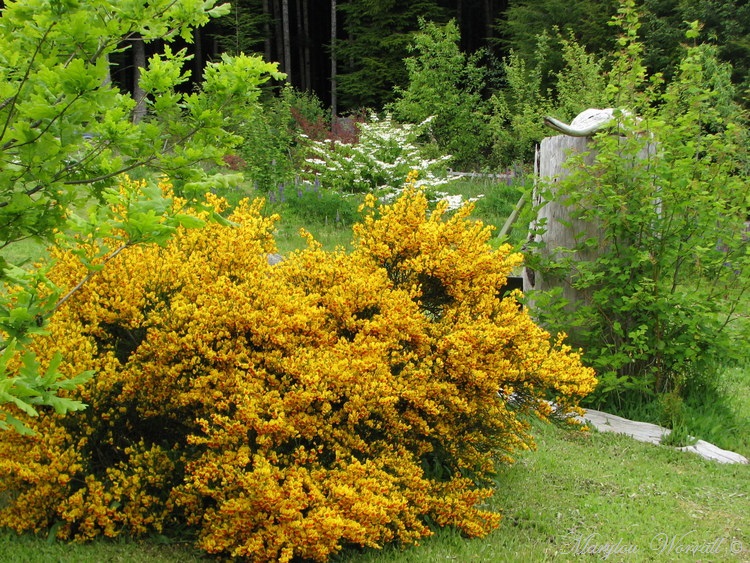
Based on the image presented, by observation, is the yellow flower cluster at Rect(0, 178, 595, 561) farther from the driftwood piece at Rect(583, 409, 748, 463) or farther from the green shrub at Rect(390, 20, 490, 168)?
the green shrub at Rect(390, 20, 490, 168)

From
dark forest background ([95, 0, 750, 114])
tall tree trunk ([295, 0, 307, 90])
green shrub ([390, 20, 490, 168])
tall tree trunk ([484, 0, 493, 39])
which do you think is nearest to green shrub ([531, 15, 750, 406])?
dark forest background ([95, 0, 750, 114])

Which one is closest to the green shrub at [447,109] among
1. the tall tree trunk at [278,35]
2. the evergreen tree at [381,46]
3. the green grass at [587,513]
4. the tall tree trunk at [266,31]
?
the evergreen tree at [381,46]

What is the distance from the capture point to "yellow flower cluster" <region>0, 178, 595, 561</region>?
3.29 m

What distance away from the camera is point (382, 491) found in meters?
3.34

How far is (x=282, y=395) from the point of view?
3.60 metres

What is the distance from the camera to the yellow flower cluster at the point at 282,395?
3.29 metres

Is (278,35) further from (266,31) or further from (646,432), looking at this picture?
(646,432)

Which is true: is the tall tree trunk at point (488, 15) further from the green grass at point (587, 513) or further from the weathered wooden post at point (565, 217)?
the green grass at point (587, 513)

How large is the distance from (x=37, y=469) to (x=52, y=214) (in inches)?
56.4

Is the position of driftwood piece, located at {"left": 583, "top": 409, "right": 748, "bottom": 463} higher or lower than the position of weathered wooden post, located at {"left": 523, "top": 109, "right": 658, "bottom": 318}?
lower

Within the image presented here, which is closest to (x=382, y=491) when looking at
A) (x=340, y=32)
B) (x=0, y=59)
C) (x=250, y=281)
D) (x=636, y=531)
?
(x=250, y=281)

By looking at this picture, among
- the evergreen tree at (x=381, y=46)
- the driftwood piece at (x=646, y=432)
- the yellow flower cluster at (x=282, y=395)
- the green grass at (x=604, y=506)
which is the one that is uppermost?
the evergreen tree at (x=381, y=46)

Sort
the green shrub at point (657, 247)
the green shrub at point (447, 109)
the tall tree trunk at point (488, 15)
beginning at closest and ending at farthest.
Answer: the green shrub at point (657, 247)
the green shrub at point (447, 109)
the tall tree trunk at point (488, 15)

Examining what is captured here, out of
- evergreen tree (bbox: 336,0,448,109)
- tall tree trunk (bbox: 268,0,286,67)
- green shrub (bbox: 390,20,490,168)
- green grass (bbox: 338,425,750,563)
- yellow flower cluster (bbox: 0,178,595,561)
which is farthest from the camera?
tall tree trunk (bbox: 268,0,286,67)
